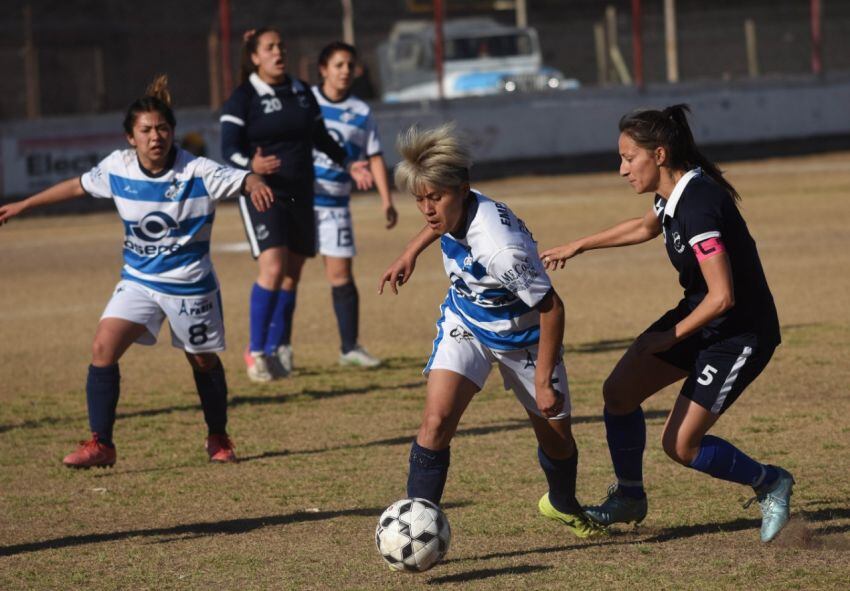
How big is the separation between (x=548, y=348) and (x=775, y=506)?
3.63 feet

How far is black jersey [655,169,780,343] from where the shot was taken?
199 inches

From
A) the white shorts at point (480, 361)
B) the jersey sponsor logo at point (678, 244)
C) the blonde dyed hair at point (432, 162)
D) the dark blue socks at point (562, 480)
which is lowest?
the dark blue socks at point (562, 480)

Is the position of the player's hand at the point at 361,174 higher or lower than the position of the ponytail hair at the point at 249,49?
lower

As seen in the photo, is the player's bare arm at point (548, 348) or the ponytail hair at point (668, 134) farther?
the ponytail hair at point (668, 134)

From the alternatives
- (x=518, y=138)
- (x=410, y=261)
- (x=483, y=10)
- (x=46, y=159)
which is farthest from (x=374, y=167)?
(x=483, y=10)

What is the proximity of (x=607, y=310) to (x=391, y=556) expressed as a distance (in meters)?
7.06

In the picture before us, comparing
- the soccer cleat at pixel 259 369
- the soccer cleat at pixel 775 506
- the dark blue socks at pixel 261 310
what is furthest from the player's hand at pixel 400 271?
the soccer cleat at pixel 259 369

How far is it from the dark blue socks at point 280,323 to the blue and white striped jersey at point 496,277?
4.38 metres

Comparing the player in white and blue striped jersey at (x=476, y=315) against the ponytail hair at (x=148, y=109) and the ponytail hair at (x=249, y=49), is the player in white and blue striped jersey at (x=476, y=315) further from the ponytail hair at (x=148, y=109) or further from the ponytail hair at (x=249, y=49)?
the ponytail hair at (x=249, y=49)

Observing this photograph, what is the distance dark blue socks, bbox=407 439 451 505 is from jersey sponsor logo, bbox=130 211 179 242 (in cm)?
232

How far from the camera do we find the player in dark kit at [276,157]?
30.0 feet

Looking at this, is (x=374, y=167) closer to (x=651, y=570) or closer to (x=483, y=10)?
(x=651, y=570)

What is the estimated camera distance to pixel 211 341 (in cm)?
703

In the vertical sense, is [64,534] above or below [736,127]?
below
